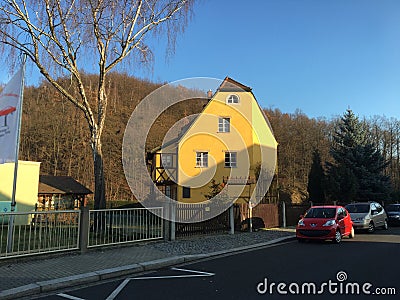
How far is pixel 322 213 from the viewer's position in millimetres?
14578

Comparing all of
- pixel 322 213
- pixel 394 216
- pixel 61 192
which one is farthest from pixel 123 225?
pixel 61 192

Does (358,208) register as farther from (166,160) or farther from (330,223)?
(166,160)

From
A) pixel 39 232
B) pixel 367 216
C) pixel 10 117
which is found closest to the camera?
pixel 39 232

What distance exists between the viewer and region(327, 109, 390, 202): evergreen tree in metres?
29.8

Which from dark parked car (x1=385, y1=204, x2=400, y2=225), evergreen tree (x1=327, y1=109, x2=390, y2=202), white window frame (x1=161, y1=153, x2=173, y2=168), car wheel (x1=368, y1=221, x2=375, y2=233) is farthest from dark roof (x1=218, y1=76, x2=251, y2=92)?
car wheel (x1=368, y1=221, x2=375, y2=233)

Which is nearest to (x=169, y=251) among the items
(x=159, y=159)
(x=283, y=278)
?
(x=283, y=278)

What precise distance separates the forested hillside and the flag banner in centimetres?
1493

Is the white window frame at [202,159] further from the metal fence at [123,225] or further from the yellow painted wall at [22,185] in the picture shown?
the metal fence at [123,225]

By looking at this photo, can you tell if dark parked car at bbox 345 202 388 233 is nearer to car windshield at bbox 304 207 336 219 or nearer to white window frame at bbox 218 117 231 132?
car windshield at bbox 304 207 336 219

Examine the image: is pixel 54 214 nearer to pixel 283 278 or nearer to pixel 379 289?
pixel 283 278

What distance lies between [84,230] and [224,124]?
23.4 m

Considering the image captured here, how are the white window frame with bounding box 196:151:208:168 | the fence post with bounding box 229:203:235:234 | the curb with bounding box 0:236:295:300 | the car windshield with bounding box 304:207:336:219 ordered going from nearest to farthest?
the curb with bounding box 0:236:295:300, the car windshield with bounding box 304:207:336:219, the fence post with bounding box 229:203:235:234, the white window frame with bounding box 196:151:208:168

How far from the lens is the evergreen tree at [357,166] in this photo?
29812 millimetres

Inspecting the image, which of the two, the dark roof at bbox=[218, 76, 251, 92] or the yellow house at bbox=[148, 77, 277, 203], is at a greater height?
the dark roof at bbox=[218, 76, 251, 92]
